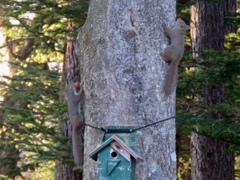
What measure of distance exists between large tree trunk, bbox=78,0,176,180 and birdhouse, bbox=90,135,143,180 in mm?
184

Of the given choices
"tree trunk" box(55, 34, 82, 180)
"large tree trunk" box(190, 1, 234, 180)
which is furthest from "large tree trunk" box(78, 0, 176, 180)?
"tree trunk" box(55, 34, 82, 180)

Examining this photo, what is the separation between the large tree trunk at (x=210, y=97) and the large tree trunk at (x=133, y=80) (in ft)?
20.0

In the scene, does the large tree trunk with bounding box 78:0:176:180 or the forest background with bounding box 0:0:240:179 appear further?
the forest background with bounding box 0:0:240:179

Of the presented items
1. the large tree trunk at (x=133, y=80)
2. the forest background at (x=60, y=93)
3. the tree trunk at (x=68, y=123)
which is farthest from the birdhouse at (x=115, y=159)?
the tree trunk at (x=68, y=123)

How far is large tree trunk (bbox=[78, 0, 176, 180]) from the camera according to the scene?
12.1 ft

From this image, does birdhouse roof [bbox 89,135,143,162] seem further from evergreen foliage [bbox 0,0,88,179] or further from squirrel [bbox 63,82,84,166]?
evergreen foliage [bbox 0,0,88,179]

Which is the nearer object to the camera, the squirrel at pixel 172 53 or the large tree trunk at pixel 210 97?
the squirrel at pixel 172 53

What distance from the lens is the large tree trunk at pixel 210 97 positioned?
392 inches

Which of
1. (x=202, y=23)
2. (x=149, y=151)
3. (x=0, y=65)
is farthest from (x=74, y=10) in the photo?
(x=0, y=65)

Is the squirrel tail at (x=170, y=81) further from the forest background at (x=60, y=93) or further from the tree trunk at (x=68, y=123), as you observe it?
the tree trunk at (x=68, y=123)

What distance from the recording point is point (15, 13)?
9.50 meters

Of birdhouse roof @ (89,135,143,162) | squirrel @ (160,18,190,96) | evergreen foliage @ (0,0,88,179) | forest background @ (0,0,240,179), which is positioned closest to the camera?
birdhouse roof @ (89,135,143,162)

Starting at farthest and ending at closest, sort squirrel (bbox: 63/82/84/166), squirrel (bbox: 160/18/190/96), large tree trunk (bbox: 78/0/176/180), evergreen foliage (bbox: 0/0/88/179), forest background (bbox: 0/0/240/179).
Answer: evergreen foliage (bbox: 0/0/88/179) → forest background (bbox: 0/0/240/179) → squirrel (bbox: 63/82/84/166) → squirrel (bbox: 160/18/190/96) → large tree trunk (bbox: 78/0/176/180)

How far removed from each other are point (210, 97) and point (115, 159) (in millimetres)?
6500
